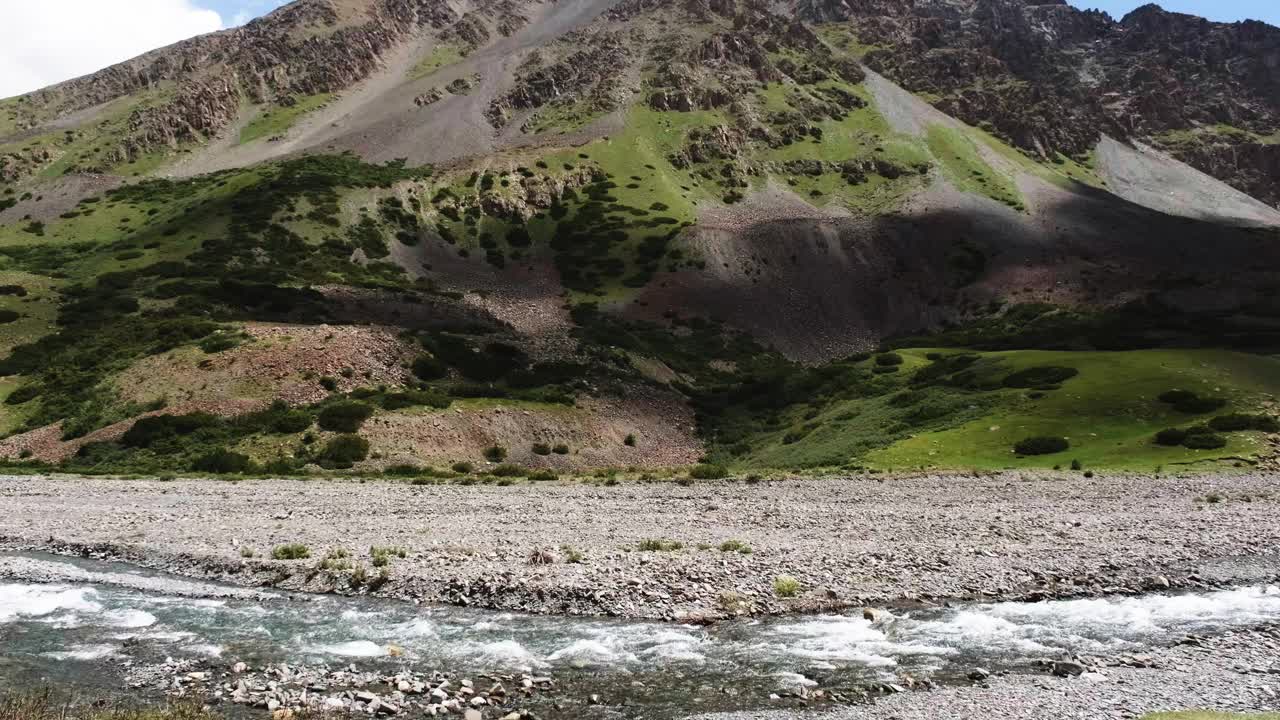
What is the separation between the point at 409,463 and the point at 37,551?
22474 mm

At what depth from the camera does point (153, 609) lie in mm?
19531

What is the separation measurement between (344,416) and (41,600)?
2946cm

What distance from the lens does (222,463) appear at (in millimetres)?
44719

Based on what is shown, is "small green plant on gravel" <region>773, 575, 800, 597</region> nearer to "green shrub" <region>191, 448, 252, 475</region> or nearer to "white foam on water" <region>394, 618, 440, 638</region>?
"white foam on water" <region>394, 618, 440, 638</region>

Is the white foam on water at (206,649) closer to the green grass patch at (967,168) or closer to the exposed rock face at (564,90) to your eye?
the green grass patch at (967,168)

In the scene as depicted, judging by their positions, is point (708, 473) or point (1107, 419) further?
point (1107, 419)

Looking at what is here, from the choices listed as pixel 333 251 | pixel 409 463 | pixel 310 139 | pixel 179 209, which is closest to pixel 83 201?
pixel 179 209

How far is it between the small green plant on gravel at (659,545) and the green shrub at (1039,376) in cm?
4021

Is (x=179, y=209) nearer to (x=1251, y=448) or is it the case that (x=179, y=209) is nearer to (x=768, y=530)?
(x=768, y=530)

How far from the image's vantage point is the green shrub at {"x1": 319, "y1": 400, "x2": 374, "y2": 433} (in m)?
48.6

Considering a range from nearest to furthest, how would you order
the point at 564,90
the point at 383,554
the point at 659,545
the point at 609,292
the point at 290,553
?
the point at 383,554, the point at 290,553, the point at 659,545, the point at 609,292, the point at 564,90

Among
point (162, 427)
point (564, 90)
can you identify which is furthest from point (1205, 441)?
point (564, 90)

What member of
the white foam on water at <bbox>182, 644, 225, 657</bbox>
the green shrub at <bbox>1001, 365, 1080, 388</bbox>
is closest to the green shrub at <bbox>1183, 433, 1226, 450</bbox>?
the green shrub at <bbox>1001, 365, 1080, 388</bbox>

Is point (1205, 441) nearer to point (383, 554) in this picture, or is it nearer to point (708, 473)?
point (708, 473)
